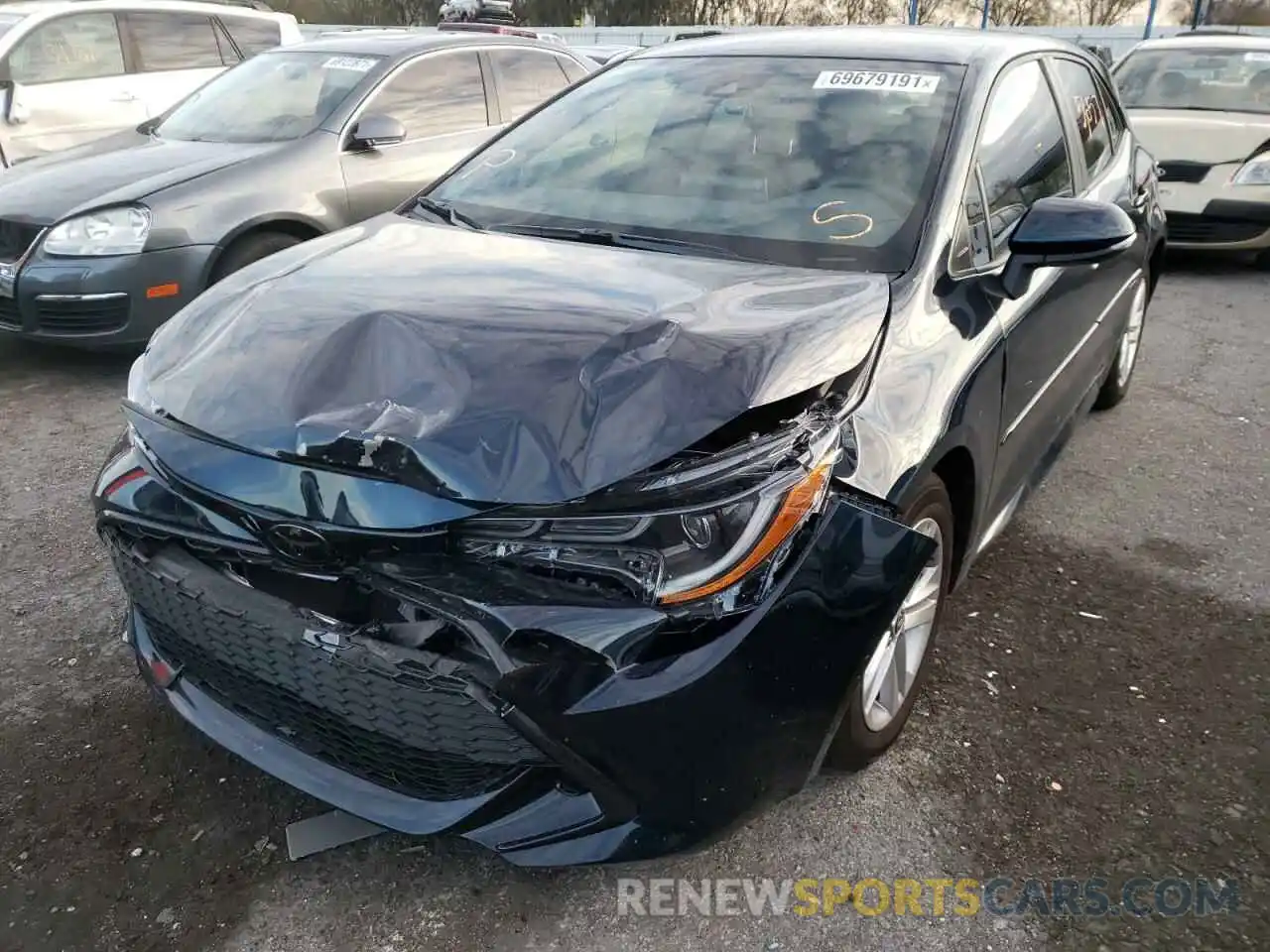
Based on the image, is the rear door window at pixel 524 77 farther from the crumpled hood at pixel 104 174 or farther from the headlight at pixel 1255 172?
the headlight at pixel 1255 172

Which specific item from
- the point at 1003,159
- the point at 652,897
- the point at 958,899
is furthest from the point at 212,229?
the point at 958,899

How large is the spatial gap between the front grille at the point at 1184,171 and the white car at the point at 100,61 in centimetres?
716

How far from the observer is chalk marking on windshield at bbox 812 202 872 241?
247 cm

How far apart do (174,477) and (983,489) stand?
6.30ft

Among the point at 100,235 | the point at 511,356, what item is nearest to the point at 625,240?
the point at 511,356

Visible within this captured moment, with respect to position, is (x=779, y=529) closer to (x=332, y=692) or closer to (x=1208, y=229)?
(x=332, y=692)

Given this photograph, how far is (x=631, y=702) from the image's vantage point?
1.67m

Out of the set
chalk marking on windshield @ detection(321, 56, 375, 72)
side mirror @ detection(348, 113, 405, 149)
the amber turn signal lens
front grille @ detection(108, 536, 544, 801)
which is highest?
chalk marking on windshield @ detection(321, 56, 375, 72)

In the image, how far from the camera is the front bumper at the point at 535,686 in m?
1.67

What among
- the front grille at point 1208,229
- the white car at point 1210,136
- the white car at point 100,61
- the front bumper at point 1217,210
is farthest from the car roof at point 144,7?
the front grille at point 1208,229

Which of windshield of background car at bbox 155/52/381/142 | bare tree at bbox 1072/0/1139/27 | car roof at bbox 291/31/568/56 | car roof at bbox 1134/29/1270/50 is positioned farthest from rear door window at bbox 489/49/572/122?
bare tree at bbox 1072/0/1139/27

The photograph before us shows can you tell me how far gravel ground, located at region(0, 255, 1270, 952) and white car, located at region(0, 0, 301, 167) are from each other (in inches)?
197

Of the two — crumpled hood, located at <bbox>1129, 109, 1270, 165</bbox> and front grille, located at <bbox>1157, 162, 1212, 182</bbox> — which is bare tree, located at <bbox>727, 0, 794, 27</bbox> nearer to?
crumpled hood, located at <bbox>1129, 109, 1270, 165</bbox>

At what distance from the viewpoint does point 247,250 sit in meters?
4.94
